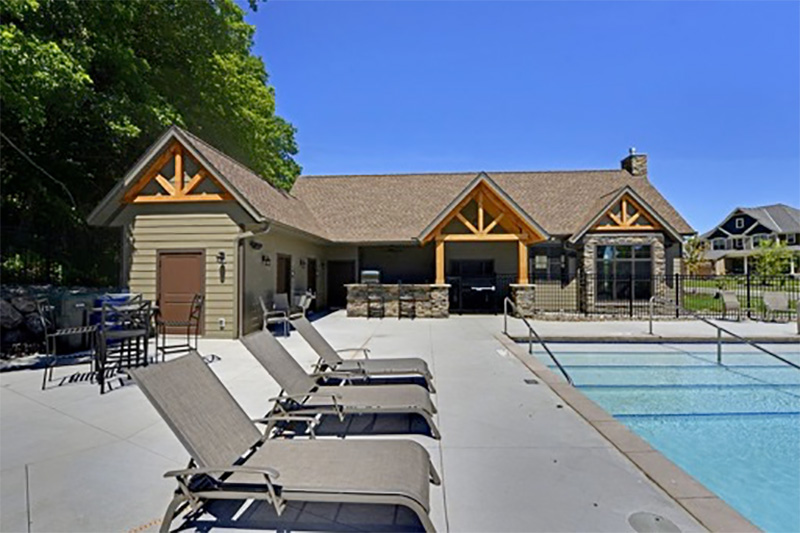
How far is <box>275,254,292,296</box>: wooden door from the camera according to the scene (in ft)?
48.0

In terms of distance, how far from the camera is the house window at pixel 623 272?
18.0 meters

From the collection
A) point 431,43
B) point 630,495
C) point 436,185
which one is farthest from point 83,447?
point 436,185

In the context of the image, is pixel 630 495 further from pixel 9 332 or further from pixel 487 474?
pixel 9 332

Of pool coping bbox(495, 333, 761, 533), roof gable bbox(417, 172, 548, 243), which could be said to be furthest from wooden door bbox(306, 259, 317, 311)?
pool coping bbox(495, 333, 761, 533)

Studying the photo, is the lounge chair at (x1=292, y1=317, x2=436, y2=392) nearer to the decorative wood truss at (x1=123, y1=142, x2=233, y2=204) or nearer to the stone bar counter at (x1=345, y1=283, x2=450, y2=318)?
the decorative wood truss at (x1=123, y1=142, x2=233, y2=204)

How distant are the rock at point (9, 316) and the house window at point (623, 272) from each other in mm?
18409

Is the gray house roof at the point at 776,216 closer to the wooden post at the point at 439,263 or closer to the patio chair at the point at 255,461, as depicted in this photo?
the wooden post at the point at 439,263

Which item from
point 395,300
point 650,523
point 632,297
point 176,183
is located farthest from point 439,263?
point 650,523

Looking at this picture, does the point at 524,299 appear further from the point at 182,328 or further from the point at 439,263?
the point at 182,328

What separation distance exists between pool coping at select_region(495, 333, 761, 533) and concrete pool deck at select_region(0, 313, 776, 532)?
12 mm

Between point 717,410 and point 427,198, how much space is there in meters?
16.8

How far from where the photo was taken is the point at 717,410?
6.82 m

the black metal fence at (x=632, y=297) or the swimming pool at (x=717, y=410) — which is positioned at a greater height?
the black metal fence at (x=632, y=297)

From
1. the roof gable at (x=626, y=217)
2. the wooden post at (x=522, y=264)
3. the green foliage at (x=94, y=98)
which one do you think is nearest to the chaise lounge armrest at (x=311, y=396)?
the green foliage at (x=94, y=98)
